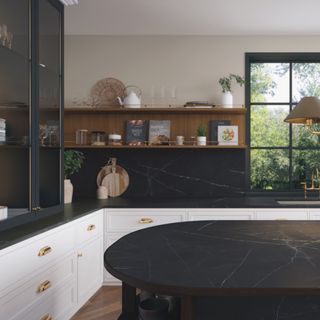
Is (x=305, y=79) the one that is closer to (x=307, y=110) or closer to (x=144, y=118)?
(x=144, y=118)

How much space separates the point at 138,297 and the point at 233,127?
8.46 ft

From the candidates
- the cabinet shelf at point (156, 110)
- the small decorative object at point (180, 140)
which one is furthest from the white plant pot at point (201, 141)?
the cabinet shelf at point (156, 110)

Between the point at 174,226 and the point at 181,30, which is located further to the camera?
the point at 181,30

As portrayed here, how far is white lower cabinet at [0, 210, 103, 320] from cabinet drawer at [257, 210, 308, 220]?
1.49 m

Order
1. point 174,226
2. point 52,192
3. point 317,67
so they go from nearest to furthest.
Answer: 1. point 174,226
2. point 52,192
3. point 317,67

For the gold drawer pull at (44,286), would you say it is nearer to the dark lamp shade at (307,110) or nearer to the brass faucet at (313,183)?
the dark lamp shade at (307,110)

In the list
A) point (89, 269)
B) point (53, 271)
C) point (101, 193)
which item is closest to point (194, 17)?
point (101, 193)

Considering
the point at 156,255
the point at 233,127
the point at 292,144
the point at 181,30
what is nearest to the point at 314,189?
the point at 292,144

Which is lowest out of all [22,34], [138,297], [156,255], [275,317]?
[138,297]

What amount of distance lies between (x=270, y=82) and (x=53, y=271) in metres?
3.19

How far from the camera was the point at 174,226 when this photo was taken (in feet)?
7.76

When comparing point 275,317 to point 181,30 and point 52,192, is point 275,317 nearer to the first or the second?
point 52,192

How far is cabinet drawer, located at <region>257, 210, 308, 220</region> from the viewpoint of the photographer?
3.54 metres

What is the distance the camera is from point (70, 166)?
12.7ft
